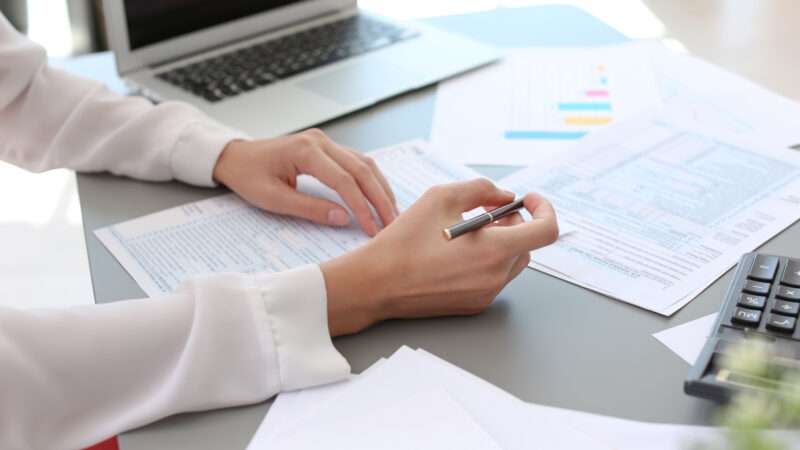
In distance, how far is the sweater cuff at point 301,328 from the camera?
68 cm

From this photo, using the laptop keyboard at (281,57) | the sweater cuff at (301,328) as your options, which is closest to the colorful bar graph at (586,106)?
the laptop keyboard at (281,57)

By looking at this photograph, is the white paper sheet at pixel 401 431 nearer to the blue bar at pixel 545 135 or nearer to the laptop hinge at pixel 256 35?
the blue bar at pixel 545 135

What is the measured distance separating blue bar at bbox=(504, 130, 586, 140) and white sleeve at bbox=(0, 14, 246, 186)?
1.08 ft

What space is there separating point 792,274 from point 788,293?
0.03m

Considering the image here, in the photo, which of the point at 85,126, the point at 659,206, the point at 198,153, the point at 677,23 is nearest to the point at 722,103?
the point at 659,206

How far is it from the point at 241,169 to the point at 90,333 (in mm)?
312

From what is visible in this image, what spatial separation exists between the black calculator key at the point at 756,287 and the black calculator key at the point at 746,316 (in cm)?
2

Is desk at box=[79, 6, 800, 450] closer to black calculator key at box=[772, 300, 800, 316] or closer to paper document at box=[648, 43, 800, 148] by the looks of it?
black calculator key at box=[772, 300, 800, 316]

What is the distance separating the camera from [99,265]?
85cm

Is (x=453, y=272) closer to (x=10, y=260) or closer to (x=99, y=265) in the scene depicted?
(x=99, y=265)

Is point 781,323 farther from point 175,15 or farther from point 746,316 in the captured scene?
point 175,15

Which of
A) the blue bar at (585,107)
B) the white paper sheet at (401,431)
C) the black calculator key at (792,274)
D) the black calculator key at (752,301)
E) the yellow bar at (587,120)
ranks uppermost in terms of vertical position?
the black calculator key at (792,274)

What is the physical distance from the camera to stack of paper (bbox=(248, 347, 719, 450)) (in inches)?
24.2

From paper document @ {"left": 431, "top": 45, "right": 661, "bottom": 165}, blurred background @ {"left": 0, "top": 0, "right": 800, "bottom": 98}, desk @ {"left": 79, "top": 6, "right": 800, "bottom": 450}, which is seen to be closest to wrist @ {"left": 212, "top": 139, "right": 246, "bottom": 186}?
desk @ {"left": 79, "top": 6, "right": 800, "bottom": 450}
